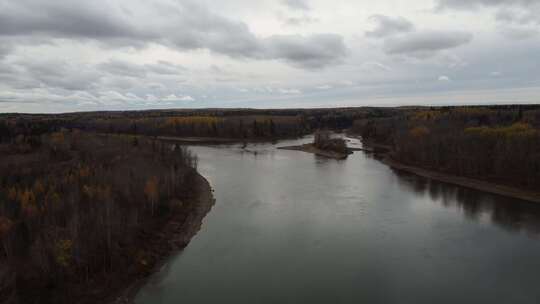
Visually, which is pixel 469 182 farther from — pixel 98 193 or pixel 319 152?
pixel 98 193

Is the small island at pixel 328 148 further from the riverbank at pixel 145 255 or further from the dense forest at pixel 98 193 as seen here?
the riverbank at pixel 145 255

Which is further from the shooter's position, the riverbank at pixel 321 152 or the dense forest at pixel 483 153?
the riverbank at pixel 321 152

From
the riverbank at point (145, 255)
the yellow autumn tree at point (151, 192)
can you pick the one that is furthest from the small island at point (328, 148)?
the yellow autumn tree at point (151, 192)

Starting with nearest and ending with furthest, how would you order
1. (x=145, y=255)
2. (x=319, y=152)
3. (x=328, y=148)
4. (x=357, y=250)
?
(x=145, y=255) < (x=357, y=250) < (x=319, y=152) < (x=328, y=148)

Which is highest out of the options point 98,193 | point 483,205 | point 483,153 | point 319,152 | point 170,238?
point 98,193

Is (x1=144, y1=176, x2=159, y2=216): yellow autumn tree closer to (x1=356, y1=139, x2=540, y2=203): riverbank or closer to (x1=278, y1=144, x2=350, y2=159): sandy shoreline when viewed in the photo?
(x1=356, y1=139, x2=540, y2=203): riverbank

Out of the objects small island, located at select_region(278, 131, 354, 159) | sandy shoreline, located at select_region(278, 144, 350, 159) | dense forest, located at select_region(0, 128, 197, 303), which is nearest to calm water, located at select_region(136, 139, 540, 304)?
dense forest, located at select_region(0, 128, 197, 303)

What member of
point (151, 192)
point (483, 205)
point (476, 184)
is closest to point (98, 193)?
point (151, 192)
